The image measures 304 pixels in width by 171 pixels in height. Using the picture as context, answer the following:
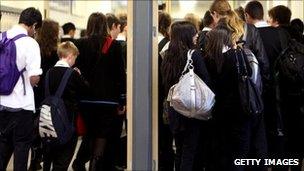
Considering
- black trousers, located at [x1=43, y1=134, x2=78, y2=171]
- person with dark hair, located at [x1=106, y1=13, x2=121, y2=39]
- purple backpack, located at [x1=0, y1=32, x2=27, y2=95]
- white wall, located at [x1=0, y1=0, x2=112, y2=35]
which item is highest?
white wall, located at [x1=0, y1=0, x2=112, y2=35]

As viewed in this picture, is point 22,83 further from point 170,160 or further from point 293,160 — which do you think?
point 293,160

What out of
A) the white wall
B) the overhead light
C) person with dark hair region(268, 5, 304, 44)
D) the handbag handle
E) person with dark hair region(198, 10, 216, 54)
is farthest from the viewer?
the overhead light

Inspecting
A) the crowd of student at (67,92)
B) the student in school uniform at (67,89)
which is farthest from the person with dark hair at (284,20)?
the student in school uniform at (67,89)

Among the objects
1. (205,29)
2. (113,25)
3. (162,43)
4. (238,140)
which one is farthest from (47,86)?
(238,140)

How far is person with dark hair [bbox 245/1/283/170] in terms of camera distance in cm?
361

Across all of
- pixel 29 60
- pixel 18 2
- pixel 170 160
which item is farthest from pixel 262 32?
pixel 18 2

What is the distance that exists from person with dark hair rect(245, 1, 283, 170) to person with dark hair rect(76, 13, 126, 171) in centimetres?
116

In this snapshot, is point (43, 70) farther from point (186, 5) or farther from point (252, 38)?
point (186, 5)

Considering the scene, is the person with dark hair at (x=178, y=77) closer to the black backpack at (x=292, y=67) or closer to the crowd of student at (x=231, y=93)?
the crowd of student at (x=231, y=93)

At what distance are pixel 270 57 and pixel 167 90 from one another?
0.92 m

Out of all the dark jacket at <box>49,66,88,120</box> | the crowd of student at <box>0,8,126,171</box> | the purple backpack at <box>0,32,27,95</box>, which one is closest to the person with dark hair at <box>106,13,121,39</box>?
the crowd of student at <box>0,8,126,171</box>

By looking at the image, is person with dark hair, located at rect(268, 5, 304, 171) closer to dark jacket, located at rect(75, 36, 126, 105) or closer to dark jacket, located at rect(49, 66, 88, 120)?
dark jacket, located at rect(75, 36, 126, 105)

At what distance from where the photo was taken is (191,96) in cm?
299

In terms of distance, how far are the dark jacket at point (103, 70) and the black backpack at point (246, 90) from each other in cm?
120
